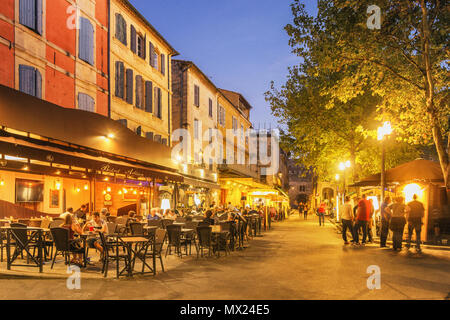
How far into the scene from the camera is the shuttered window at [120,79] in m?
19.7

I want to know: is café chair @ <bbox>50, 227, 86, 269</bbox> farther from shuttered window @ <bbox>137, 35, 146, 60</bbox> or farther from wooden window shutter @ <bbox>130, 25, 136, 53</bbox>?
shuttered window @ <bbox>137, 35, 146, 60</bbox>

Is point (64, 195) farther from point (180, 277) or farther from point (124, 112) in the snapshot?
point (180, 277)

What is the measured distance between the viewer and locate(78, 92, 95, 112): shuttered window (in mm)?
16553

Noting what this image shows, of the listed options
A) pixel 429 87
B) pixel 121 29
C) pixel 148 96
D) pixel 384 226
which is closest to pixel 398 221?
pixel 384 226

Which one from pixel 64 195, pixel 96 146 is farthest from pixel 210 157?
pixel 96 146

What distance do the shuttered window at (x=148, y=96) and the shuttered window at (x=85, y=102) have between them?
5660 millimetres

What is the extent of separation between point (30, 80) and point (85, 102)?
3.20 metres

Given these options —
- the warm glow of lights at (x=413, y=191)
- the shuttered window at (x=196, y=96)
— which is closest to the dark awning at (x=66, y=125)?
the shuttered window at (x=196, y=96)

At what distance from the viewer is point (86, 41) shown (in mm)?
17234

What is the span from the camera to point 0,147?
9273 millimetres

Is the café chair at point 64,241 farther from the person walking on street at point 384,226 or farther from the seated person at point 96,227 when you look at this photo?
the person walking on street at point 384,226
